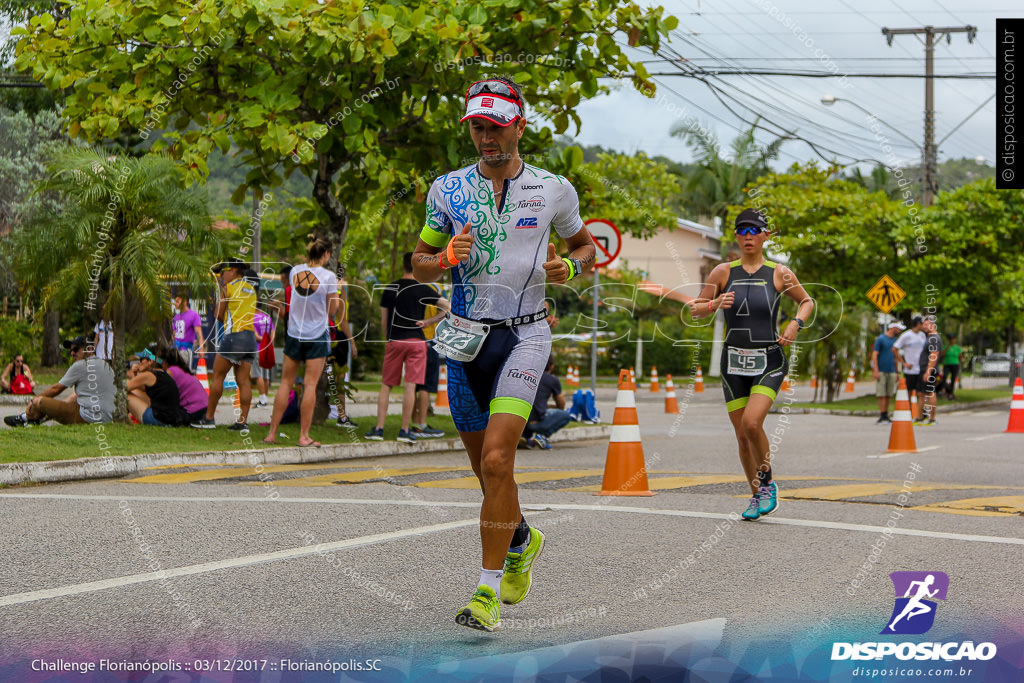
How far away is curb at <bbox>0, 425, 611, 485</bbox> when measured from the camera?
9.43 metres

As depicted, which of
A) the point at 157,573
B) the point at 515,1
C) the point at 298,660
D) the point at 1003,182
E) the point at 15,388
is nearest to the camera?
the point at 298,660

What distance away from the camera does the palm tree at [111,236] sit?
1218 centimetres

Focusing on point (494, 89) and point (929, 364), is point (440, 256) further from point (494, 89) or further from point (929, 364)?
point (929, 364)

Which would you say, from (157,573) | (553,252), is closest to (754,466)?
(553,252)

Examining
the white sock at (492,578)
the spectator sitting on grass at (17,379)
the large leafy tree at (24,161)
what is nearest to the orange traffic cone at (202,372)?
the spectator sitting on grass at (17,379)

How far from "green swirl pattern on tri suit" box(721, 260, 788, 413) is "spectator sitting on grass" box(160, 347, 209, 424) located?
7.31 meters

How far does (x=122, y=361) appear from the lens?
13.1m

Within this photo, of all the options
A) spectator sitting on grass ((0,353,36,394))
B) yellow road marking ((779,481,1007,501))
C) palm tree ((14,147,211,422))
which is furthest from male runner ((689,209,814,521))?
spectator sitting on grass ((0,353,36,394))

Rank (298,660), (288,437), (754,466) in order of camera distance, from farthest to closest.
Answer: (288,437) → (754,466) → (298,660)

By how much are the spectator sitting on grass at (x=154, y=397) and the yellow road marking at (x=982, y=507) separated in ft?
26.8

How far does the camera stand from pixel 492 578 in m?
4.73

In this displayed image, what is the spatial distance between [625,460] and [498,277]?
446cm

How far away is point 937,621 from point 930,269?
25979 millimetres

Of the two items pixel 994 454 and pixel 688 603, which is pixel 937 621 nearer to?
pixel 688 603
